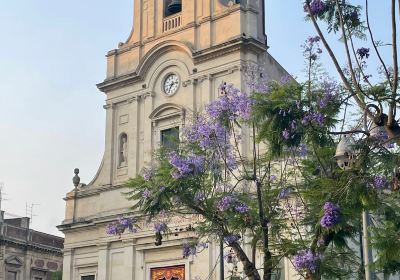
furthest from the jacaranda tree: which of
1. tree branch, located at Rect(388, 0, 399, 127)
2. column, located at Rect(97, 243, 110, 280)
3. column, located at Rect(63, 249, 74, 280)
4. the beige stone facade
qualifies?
the beige stone facade

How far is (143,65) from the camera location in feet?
98.6

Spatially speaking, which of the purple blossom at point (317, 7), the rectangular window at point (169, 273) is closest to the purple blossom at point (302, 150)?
the purple blossom at point (317, 7)

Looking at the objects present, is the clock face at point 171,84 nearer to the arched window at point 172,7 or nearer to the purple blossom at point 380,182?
the arched window at point 172,7

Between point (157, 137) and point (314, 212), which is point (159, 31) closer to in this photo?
point (157, 137)

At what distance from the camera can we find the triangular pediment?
3891cm

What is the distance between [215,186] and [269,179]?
4.58ft

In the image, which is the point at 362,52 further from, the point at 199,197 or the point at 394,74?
the point at 199,197

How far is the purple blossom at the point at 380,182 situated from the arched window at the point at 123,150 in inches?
758

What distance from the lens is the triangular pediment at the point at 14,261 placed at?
1532 inches

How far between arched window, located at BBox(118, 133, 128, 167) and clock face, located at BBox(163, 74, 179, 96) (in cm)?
276

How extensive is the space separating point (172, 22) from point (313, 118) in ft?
59.8

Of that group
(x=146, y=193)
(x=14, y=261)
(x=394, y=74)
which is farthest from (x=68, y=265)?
(x=394, y=74)

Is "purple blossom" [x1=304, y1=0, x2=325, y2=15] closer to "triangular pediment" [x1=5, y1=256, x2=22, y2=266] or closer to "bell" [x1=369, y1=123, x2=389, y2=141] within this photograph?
"bell" [x1=369, y1=123, x2=389, y2=141]

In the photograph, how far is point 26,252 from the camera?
40.2 m
